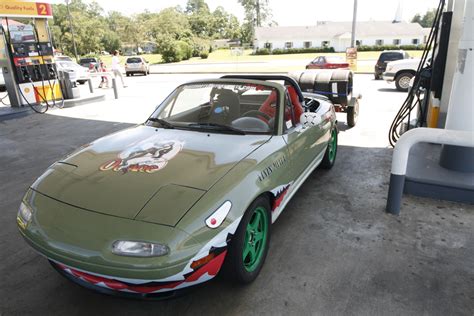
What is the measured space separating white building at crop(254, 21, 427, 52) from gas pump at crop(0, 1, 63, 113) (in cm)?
6213

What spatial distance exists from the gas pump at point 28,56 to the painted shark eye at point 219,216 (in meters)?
10.0

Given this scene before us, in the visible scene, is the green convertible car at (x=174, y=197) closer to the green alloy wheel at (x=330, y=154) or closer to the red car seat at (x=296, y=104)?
the red car seat at (x=296, y=104)

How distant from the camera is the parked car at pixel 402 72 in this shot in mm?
12695

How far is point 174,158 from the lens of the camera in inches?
112

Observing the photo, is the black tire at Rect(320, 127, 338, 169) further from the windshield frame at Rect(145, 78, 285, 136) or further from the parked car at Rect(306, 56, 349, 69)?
the parked car at Rect(306, 56, 349, 69)

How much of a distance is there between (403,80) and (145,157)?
485 inches

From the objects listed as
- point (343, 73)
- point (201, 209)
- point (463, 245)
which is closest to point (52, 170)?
point (201, 209)

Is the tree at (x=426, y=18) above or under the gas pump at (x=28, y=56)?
above

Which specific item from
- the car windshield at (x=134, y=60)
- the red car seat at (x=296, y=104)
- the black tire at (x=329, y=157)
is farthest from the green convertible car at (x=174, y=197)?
the car windshield at (x=134, y=60)

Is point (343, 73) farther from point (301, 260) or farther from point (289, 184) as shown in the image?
point (301, 260)

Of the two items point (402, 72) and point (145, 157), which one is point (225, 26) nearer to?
point (402, 72)

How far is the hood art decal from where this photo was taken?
8.96 ft

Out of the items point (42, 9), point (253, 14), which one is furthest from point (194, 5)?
point (42, 9)

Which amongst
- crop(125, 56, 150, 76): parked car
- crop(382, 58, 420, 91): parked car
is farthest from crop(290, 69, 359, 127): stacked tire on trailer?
crop(125, 56, 150, 76): parked car
